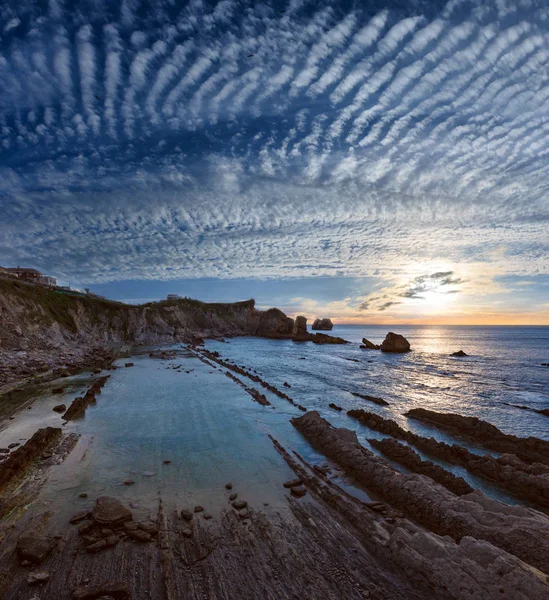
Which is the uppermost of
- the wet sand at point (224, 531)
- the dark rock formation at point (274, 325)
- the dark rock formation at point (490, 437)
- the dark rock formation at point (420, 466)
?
the dark rock formation at point (274, 325)

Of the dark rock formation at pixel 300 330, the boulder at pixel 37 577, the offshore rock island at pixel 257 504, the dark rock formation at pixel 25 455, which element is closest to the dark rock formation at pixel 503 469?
the offshore rock island at pixel 257 504

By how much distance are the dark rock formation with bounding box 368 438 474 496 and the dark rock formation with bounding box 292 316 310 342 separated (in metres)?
129

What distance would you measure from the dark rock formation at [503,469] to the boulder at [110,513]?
16.0m

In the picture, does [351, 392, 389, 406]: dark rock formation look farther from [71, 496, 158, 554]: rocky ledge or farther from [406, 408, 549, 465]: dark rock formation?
[71, 496, 158, 554]: rocky ledge

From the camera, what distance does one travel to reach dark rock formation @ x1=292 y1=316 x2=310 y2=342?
489 feet

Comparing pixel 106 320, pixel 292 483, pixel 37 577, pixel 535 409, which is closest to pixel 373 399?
pixel 535 409

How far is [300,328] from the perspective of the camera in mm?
155250

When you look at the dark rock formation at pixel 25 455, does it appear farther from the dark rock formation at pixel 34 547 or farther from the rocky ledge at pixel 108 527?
the rocky ledge at pixel 108 527

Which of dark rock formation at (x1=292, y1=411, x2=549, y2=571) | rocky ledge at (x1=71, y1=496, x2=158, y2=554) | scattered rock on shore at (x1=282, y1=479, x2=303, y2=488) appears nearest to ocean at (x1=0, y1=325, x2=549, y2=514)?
scattered rock on shore at (x1=282, y1=479, x2=303, y2=488)

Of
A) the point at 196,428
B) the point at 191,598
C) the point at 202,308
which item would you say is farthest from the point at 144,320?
the point at 191,598

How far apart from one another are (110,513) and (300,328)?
14555 centimetres

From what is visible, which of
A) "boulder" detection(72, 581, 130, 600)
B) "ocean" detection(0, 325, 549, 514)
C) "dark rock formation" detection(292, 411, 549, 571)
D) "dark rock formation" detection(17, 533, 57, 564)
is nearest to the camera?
"boulder" detection(72, 581, 130, 600)

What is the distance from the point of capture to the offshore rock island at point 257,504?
27.3 ft

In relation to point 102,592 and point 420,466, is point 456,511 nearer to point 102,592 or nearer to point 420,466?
point 420,466
